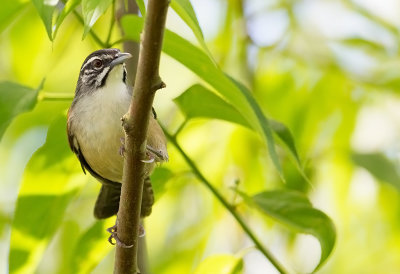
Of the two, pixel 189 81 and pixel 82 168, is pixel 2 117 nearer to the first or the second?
pixel 82 168

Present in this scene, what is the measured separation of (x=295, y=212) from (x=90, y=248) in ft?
4.51

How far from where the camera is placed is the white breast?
178 inches

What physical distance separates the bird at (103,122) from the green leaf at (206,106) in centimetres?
30

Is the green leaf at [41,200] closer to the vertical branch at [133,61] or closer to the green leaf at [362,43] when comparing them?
the vertical branch at [133,61]

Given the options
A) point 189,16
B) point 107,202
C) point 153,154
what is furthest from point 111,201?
point 189,16

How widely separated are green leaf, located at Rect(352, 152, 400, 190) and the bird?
4.29 feet

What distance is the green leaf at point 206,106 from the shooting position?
3885 millimetres

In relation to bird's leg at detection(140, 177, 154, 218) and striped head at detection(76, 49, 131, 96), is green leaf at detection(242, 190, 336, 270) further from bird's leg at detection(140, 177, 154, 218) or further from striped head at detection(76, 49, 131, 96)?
striped head at detection(76, 49, 131, 96)

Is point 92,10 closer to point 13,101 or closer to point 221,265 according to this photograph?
point 13,101

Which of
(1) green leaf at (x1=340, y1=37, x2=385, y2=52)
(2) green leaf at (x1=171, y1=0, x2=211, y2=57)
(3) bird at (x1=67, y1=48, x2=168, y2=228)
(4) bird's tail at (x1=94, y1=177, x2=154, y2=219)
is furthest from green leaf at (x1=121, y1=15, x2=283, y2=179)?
(1) green leaf at (x1=340, y1=37, x2=385, y2=52)

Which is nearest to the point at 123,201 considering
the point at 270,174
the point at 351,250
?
the point at 270,174

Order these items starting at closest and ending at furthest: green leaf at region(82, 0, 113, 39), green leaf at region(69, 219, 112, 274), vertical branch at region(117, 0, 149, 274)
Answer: green leaf at region(82, 0, 113, 39) → vertical branch at region(117, 0, 149, 274) → green leaf at region(69, 219, 112, 274)

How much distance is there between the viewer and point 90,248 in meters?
4.52

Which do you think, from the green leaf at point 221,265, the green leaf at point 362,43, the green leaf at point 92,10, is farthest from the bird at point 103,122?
the green leaf at point 362,43
